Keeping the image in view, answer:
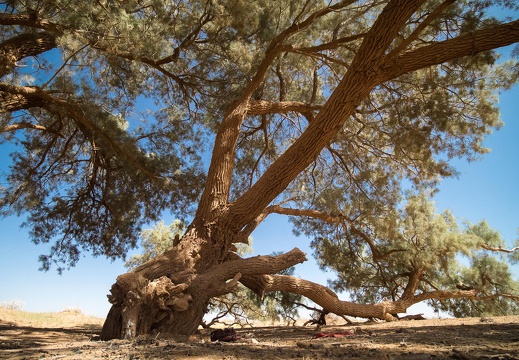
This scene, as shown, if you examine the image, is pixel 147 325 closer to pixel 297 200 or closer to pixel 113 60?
pixel 113 60

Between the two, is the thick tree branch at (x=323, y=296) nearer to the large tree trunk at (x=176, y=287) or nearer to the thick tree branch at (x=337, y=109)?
the large tree trunk at (x=176, y=287)

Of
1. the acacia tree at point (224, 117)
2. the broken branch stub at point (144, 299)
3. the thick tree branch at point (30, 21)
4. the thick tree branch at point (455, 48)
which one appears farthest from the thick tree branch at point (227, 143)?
the thick tree branch at point (30, 21)

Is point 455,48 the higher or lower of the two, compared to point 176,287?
higher

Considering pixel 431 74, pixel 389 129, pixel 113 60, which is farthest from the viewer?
pixel 389 129

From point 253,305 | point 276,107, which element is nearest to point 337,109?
point 276,107

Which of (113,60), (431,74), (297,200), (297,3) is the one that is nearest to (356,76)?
(431,74)

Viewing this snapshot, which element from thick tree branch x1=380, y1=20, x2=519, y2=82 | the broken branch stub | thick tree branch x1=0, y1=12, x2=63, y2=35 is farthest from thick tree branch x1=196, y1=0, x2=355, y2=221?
thick tree branch x1=0, y1=12, x2=63, y2=35

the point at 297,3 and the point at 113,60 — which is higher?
the point at 297,3

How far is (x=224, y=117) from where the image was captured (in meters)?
5.45

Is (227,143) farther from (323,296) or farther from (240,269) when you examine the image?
(323,296)

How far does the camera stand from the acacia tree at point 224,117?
11.7 ft

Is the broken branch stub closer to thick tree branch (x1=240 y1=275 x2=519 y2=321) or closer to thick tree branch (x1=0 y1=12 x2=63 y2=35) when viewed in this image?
thick tree branch (x1=240 y1=275 x2=519 y2=321)

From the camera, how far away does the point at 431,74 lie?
537 cm

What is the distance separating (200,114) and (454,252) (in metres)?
6.01
